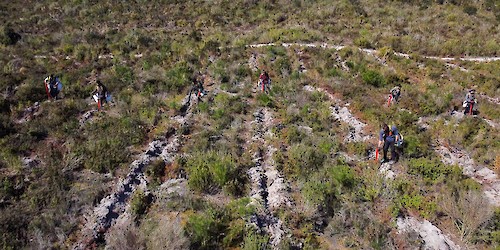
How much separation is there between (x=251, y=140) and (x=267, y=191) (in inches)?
128

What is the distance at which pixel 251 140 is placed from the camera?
47.1 feet

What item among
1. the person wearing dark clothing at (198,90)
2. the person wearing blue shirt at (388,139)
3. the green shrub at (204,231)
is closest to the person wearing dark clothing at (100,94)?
the person wearing dark clothing at (198,90)

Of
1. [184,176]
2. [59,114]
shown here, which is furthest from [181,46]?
[184,176]

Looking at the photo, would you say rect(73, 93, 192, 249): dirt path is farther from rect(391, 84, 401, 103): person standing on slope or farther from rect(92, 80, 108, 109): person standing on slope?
rect(391, 84, 401, 103): person standing on slope

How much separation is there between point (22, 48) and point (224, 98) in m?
15.1

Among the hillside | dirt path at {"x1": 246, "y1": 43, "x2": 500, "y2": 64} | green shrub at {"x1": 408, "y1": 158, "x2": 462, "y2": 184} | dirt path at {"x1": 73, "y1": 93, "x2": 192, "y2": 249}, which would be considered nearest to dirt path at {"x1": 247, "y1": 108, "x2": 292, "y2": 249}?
the hillside

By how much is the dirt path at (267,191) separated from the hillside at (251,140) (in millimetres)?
58

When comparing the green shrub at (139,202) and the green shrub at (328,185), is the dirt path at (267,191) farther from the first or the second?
the green shrub at (139,202)

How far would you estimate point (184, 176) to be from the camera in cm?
1196

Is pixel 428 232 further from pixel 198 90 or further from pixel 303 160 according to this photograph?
pixel 198 90

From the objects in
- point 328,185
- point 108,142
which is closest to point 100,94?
point 108,142

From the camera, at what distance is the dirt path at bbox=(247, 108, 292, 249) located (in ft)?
32.4

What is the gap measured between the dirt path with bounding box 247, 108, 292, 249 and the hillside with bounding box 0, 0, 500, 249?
2.3 inches

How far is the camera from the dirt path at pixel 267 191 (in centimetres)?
987
